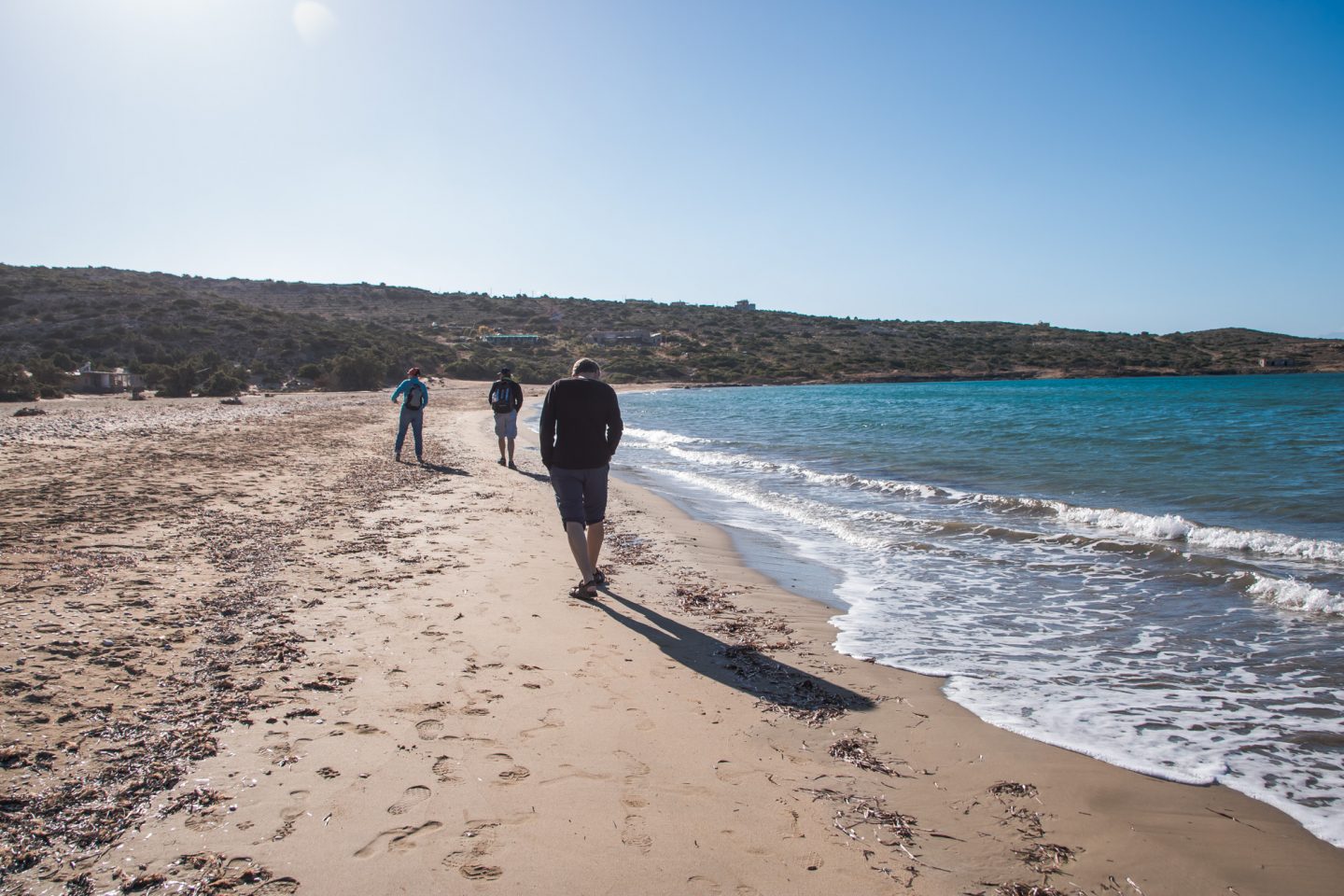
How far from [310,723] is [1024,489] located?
37.6 ft

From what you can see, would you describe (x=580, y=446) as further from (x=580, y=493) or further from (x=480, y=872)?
(x=480, y=872)

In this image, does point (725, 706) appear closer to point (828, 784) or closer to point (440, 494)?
point (828, 784)

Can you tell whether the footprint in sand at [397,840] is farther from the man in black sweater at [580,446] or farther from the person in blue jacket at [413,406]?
the person in blue jacket at [413,406]

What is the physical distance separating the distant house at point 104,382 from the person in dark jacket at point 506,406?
18.8 metres

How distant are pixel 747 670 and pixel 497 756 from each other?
5.52ft

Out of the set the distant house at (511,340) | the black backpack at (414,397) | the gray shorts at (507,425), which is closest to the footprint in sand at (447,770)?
the black backpack at (414,397)

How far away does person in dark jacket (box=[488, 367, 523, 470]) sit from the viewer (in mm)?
12836

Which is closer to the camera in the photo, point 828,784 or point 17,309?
point 828,784

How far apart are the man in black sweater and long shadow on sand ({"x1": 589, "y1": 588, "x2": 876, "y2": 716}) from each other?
742mm

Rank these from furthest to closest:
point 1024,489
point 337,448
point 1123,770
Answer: point 337,448 → point 1024,489 → point 1123,770

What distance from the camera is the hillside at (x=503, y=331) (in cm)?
3672

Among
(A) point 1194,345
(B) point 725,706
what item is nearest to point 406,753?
(B) point 725,706

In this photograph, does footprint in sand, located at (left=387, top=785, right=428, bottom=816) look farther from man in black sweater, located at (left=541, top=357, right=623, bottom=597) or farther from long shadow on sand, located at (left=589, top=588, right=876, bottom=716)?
man in black sweater, located at (left=541, top=357, right=623, bottom=597)

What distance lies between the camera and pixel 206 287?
2923 inches
